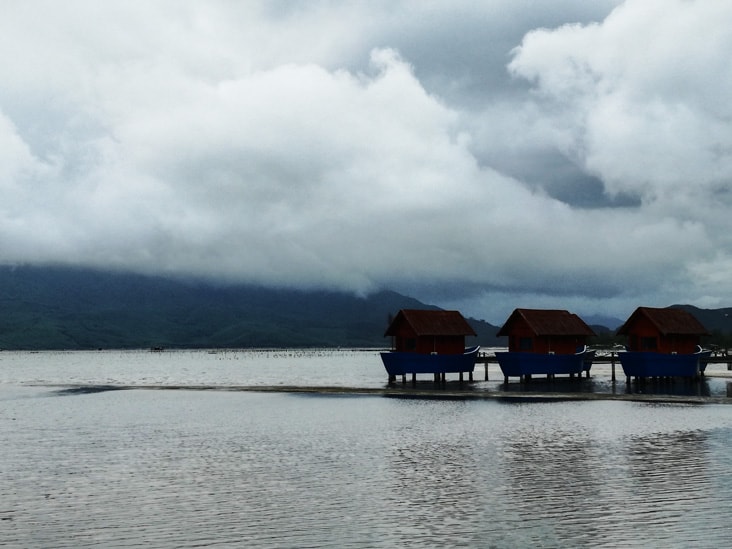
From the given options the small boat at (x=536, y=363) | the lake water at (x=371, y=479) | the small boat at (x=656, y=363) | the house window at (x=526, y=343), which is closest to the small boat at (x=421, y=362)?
the small boat at (x=536, y=363)

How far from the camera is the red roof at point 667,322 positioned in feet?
262

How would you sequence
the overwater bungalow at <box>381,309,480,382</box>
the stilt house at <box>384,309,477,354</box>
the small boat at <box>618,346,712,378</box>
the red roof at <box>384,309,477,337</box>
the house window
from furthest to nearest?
the house window → the stilt house at <box>384,309,477,354</box> → the red roof at <box>384,309,477,337</box> → the overwater bungalow at <box>381,309,480,382</box> → the small boat at <box>618,346,712,378</box>

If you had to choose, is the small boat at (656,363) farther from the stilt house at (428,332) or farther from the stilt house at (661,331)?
the stilt house at (428,332)

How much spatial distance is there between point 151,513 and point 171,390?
205ft

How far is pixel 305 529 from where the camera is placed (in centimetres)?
1873

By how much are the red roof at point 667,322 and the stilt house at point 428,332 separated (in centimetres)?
1789

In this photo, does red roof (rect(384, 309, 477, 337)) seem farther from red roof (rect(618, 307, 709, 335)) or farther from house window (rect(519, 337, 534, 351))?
red roof (rect(618, 307, 709, 335))

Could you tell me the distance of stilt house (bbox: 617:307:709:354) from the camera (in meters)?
80.0

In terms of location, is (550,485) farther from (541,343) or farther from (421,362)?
(541,343)

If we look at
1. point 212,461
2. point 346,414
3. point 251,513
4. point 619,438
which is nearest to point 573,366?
point 346,414

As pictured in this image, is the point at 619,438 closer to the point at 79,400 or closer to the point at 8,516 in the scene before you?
the point at 8,516

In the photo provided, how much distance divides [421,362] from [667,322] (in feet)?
89.3

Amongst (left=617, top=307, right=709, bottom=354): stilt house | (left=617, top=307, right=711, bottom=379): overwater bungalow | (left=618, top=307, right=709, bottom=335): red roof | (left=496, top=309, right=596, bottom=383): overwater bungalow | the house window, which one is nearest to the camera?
(left=617, top=307, right=711, bottom=379): overwater bungalow

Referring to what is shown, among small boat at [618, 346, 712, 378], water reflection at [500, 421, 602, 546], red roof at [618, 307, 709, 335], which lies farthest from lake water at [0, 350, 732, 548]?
red roof at [618, 307, 709, 335]
